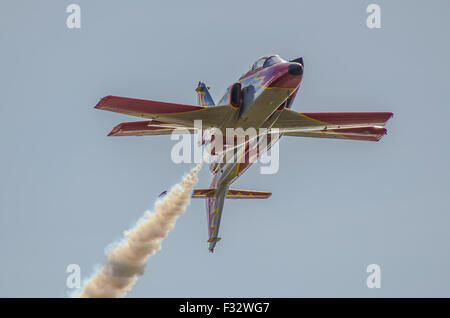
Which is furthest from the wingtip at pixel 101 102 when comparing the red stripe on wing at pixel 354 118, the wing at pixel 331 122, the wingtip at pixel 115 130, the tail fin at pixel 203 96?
the tail fin at pixel 203 96

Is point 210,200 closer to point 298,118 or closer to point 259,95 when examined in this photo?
point 298,118

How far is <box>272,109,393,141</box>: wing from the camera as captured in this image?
29156 millimetres

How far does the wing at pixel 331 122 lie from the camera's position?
29.2m

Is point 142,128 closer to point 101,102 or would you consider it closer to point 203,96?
point 101,102

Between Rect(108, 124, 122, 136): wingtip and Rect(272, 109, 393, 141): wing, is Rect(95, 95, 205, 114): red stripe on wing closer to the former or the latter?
Rect(108, 124, 122, 136): wingtip

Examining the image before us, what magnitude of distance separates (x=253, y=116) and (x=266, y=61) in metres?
2.24

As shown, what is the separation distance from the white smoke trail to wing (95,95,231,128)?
5144 millimetres

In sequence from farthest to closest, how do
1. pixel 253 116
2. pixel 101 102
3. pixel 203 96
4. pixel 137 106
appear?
1. pixel 203 96
2. pixel 253 116
3. pixel 137 106
4. pixel 101 102

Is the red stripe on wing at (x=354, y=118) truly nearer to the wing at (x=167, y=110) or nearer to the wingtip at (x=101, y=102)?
the wing at (x=167, y=110)

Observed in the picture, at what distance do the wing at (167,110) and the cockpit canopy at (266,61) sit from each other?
2.08 meters

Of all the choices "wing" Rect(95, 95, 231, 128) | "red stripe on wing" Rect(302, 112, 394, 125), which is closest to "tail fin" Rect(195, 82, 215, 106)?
"wing" Rect(95, 95, 231, 128)

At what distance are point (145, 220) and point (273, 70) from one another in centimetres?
1028

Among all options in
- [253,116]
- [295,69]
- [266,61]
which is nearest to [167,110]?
[253,116]

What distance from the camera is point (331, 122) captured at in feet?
99.3
